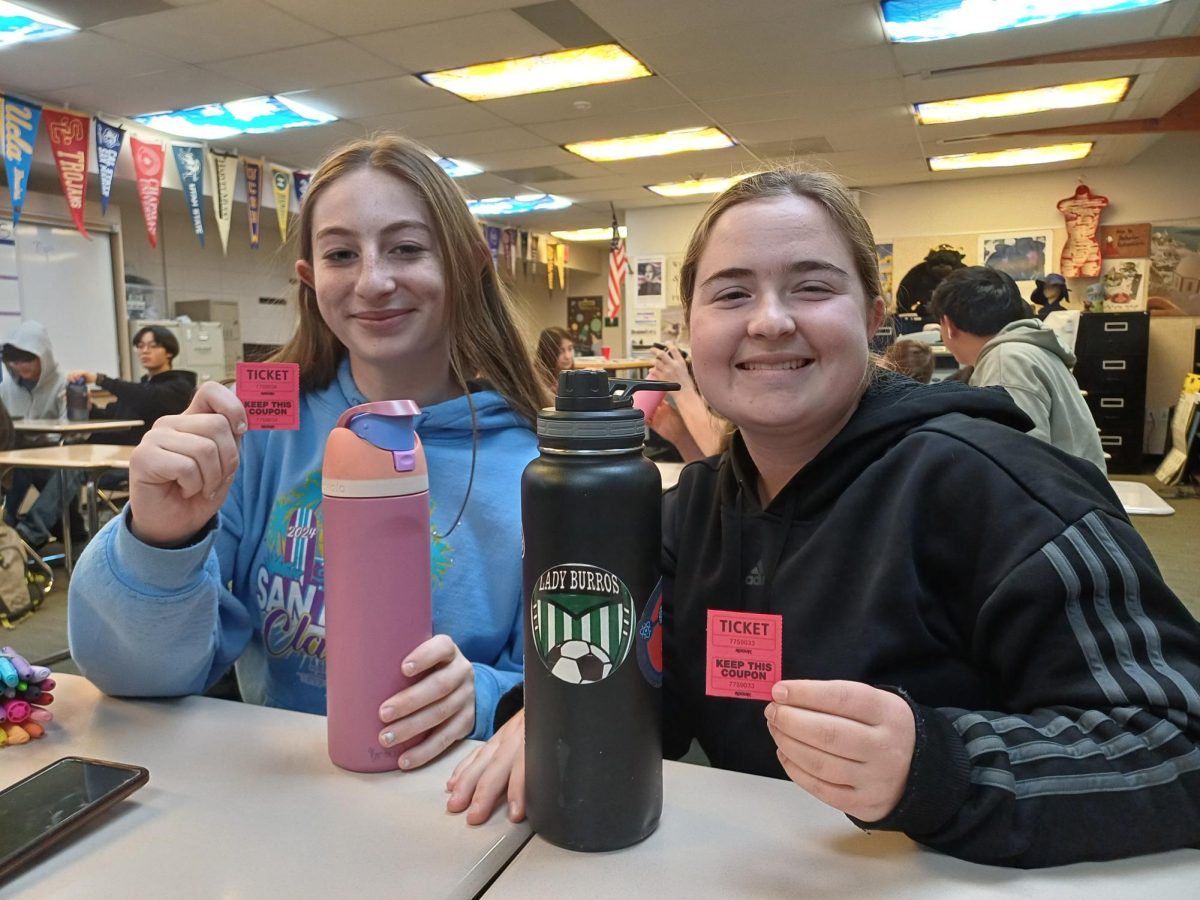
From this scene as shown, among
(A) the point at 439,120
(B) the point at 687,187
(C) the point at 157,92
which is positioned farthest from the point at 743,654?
(B) the point at 687,187

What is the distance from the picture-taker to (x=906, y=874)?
2.07 ft

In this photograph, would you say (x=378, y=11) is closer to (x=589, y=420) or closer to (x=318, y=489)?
(x=318, y=489)

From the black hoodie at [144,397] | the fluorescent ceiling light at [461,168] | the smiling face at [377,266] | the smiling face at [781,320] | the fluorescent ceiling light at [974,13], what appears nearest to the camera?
the smiling face at [781,320]

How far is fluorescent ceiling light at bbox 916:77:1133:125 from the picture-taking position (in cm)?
563

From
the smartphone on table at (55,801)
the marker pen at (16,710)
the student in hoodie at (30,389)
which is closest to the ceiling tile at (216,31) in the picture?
the student in hoodie at (30,389)

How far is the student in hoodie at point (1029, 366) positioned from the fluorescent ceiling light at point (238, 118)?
439 cm

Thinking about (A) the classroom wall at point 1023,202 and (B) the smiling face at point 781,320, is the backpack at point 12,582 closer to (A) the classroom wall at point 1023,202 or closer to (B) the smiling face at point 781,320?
(B) the smiling face at point 781,320

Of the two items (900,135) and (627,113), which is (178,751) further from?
(900,135)

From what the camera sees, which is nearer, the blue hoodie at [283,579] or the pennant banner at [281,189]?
the blue hoodie at [283,579]

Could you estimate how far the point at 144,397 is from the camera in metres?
5.23

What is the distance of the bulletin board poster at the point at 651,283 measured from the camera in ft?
32.0

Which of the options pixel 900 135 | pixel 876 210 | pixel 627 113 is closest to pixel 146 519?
pixel 627 113

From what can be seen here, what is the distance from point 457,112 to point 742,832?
5.72m

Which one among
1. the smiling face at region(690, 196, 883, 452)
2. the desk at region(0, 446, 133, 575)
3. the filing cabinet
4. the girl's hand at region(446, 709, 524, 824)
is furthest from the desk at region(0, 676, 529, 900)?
the filing cabinet
